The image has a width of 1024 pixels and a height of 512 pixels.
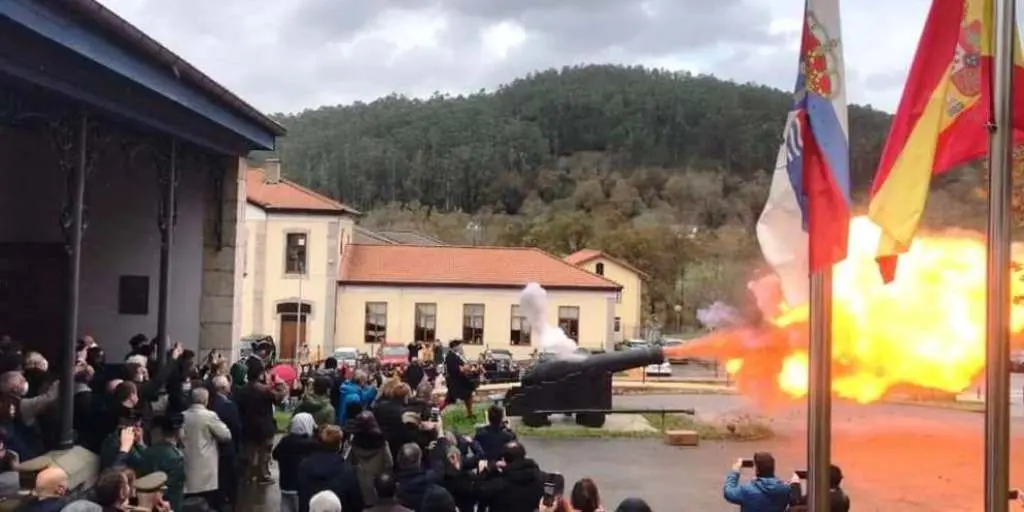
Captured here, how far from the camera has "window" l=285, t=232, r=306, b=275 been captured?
3997cm

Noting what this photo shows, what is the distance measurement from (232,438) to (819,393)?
5866 millimetres

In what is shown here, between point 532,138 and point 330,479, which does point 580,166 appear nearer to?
point 532,138

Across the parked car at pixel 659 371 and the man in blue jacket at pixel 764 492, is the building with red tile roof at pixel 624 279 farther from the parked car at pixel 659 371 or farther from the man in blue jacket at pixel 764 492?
the man in blue jacket at pixel 764 492

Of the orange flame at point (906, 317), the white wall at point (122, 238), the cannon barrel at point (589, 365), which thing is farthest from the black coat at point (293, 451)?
the cannon barrel at point (589, 365)

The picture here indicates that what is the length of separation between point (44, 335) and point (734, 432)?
11.8m

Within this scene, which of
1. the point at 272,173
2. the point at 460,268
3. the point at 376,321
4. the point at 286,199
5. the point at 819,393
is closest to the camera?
the point at 819,393

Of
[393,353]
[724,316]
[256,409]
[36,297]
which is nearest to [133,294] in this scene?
[36,297]

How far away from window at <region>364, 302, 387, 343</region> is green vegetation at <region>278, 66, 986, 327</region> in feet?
71.7

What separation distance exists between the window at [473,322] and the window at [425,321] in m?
1.23

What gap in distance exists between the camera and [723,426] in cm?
1886

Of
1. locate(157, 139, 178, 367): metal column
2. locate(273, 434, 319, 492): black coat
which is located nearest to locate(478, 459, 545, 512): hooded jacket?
locate(273, 434, 319, 492): black coat

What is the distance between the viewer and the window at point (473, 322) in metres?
40.0

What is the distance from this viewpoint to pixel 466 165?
114m

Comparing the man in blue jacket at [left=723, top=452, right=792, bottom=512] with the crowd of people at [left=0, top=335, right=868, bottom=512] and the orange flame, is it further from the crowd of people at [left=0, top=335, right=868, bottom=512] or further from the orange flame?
the orange flame
